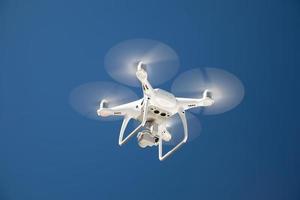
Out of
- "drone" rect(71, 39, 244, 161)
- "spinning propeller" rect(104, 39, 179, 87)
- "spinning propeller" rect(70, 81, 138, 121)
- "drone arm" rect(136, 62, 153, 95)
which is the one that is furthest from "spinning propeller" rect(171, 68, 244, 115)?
"spinning propeller" rect(70, 81, 138, 121)

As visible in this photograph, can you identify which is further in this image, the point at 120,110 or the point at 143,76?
the point at 120,110

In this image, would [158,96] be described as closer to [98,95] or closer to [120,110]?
[120,110]

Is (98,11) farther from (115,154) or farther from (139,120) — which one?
(115,154)

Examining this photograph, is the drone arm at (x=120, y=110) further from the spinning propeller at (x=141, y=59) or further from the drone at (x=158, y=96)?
the spinning propeller at (x=141, y=59)

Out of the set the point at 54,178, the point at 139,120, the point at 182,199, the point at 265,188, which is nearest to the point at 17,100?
the point at 54,178

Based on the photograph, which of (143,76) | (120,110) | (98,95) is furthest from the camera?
(98,95)

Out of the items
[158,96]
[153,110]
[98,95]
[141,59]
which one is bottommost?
[153,110]

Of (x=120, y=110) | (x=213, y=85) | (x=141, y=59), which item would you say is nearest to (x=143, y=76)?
(x=141, y=59)

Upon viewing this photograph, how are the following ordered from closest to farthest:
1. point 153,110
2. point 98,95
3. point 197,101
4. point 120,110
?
point 153,110, point 197,101, point 120,110, point 98,95
